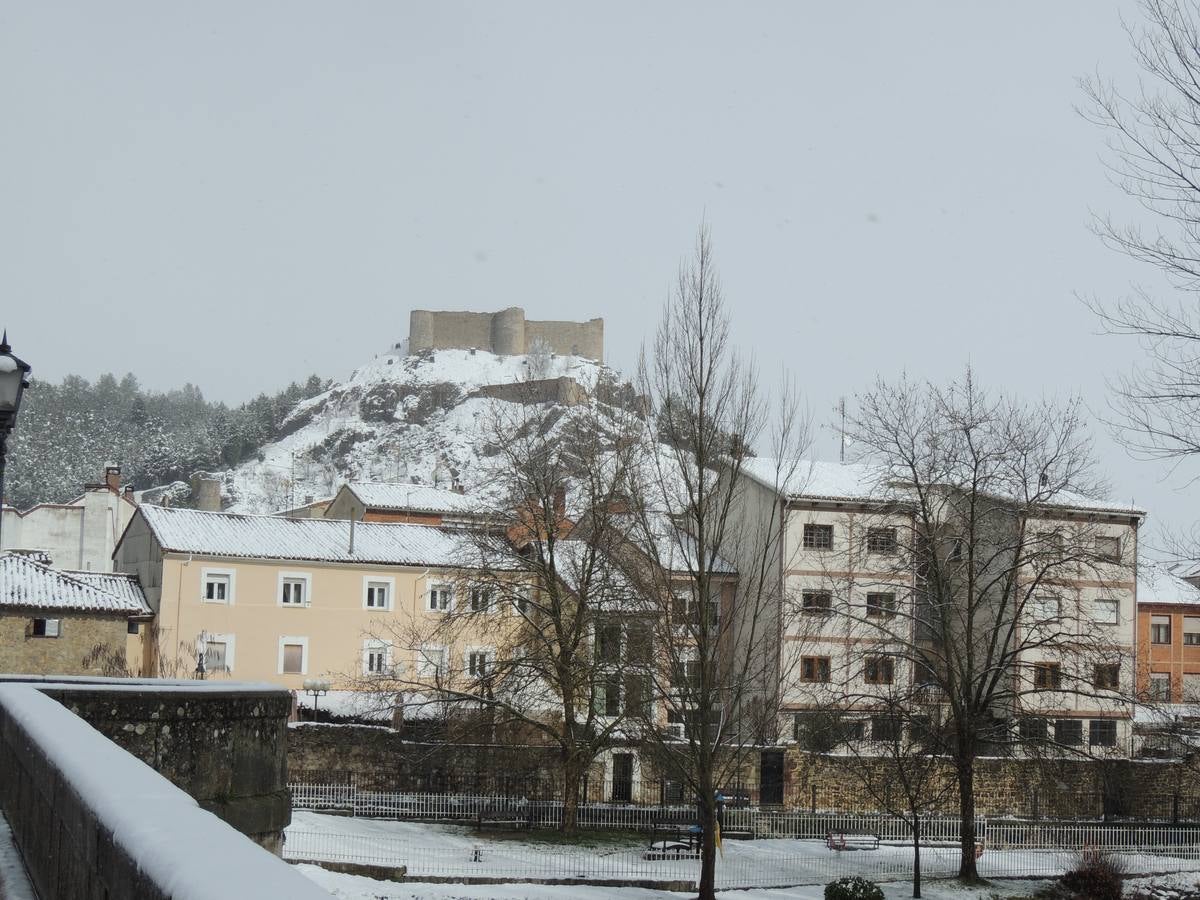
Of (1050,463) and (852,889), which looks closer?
(852,889)

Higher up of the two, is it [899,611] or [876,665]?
[899,611]

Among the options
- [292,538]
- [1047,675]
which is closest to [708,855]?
[1047,675]

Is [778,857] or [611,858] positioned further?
[778,857]

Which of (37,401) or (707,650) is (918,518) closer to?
(707,650)

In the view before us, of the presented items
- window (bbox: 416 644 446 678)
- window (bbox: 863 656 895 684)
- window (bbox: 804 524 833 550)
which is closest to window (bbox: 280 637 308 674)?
window (bbox: 416 644 446 678)

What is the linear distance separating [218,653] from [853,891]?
25.2m

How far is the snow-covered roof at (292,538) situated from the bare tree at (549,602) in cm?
613

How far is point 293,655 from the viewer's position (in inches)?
1716

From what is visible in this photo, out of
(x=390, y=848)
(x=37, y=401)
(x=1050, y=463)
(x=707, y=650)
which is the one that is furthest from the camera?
(x=37, y=401)

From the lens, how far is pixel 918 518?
31953mm

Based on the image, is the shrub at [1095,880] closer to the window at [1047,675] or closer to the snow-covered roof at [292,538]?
the window at [1047,675]

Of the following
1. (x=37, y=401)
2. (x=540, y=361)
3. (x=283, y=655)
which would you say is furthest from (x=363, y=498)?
(x=37, y=401)

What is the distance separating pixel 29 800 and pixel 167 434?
626 ft

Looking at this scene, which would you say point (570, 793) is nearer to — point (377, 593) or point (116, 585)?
point (377, 593)
